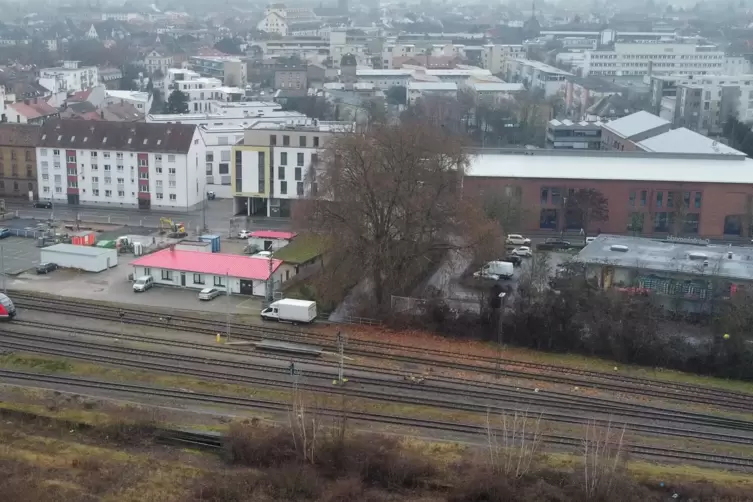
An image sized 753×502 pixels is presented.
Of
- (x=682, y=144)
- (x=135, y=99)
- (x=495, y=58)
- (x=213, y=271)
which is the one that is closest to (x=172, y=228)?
(x=213, y=271)

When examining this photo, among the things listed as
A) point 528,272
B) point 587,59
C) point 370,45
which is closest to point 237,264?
point 528,272

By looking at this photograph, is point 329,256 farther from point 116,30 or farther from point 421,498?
point 116,30

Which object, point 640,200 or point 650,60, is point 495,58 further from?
point 640,200

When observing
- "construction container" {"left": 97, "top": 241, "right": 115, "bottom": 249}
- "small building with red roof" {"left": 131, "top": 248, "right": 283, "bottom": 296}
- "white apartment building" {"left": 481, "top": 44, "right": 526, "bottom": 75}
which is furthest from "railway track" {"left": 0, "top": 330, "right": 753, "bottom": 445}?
"white apartment building" {"left": 481, "top": 44, "right": 526, "bottom": 75}

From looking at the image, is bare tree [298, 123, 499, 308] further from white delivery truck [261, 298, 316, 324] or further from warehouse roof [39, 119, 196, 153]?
warehouse roof [39, 119, 196, 153]

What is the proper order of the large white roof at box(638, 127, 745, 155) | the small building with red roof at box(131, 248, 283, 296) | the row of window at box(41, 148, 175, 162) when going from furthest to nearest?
the large white roof at box(638, 127, 745, 155) < the row of window at box(41, 148, 175, 162) < the small building with red roof at box(131, 248, 283, 296)

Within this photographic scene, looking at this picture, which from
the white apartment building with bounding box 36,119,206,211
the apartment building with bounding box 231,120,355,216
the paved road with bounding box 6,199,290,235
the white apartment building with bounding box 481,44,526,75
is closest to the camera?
the paved road with bounding box 6,199,290,235
